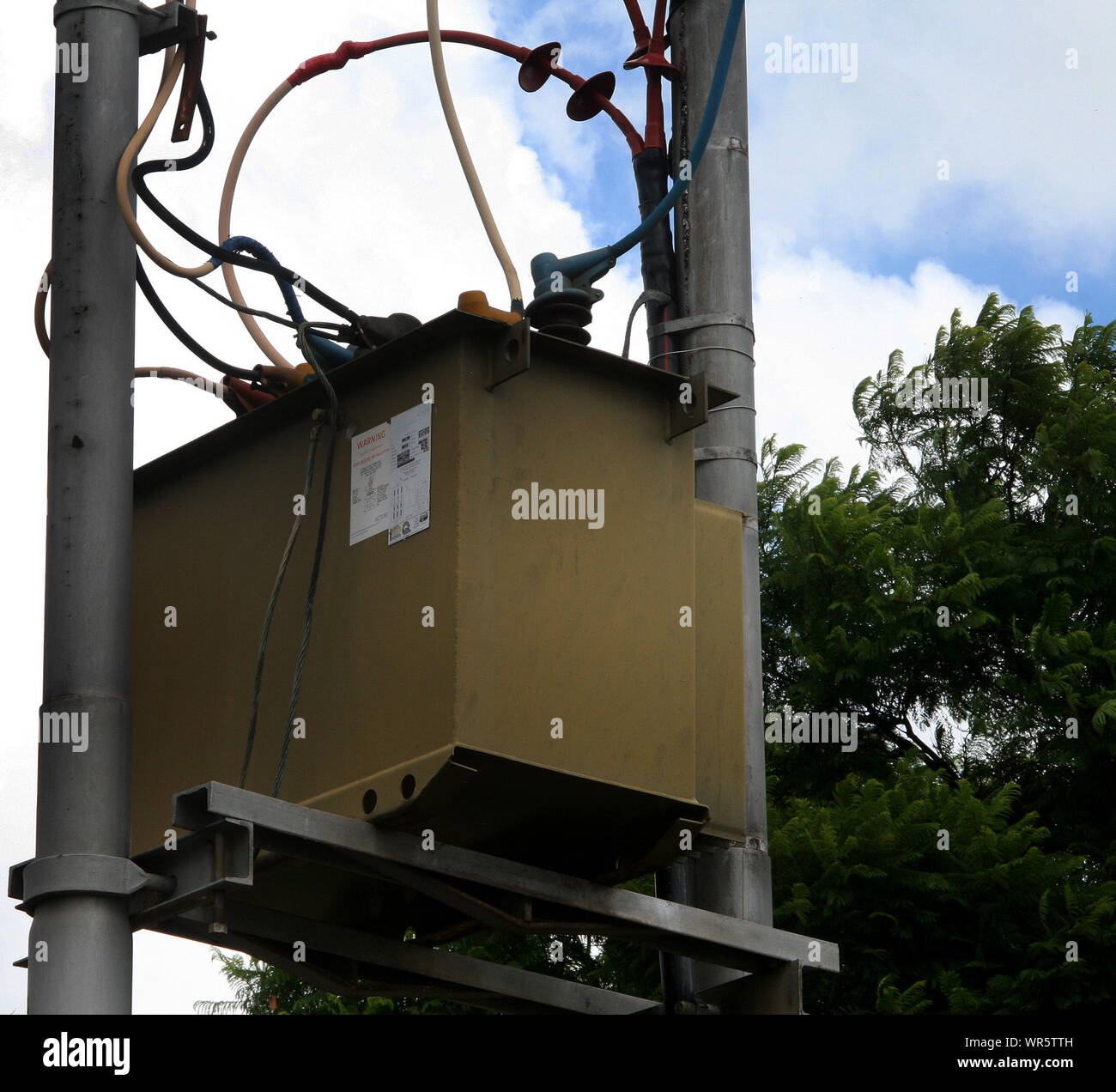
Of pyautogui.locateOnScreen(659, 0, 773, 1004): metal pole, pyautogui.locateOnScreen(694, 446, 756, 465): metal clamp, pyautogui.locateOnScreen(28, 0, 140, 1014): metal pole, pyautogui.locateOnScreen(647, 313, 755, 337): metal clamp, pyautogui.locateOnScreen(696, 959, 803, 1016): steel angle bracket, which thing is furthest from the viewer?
pyautogui.locateOnScreen(647, 313, 755, 337): metal clamp

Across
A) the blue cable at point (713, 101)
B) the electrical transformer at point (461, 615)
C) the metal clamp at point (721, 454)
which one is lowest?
the electrical transformer at point (461, 615)

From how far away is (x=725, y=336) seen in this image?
190 inches

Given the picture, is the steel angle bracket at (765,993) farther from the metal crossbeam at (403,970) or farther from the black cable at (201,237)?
the black cable at (201,237)

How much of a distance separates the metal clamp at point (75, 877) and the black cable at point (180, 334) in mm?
1346

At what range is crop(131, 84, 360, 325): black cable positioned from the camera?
3695mm

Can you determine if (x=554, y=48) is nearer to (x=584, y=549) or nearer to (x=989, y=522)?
(x=584, y=549)

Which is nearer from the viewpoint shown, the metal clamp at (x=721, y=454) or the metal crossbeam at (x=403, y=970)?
the metal crossbeam at (x=403, y=970)

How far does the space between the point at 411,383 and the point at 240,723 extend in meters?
0.87

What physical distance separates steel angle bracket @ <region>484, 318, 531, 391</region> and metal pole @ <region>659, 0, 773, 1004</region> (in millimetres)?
1068

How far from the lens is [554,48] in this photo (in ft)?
15.8

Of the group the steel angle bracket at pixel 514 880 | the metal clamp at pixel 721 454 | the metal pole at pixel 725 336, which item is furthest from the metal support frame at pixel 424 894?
the metal clamp at pixel 721 454

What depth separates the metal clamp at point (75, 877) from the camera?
10.6 feet

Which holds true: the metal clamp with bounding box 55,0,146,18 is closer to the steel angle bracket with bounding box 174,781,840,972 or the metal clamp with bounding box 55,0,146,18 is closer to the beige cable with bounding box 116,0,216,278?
the beige cable with bounding box 116,0,216,278

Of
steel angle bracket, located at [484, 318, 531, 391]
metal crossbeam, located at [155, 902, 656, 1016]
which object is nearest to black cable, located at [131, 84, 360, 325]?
steel angle bracket, located at [484, 318, 531, 391]
